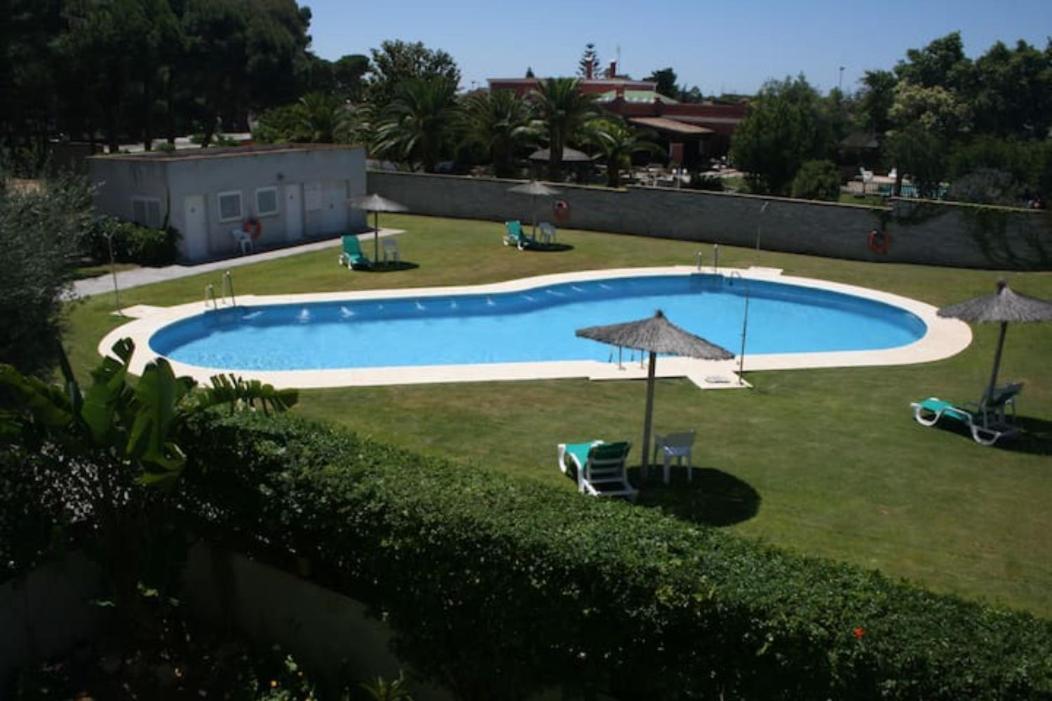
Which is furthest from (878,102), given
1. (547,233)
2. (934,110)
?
(547,233)

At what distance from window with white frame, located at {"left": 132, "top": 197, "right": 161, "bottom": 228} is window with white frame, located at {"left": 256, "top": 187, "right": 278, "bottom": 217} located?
3.28 metres

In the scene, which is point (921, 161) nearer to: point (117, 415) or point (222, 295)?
point (222, 295)

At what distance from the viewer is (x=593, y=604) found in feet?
20.6

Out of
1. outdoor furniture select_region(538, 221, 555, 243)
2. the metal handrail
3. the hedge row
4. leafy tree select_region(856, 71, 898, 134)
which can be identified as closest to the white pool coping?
the metal handrail

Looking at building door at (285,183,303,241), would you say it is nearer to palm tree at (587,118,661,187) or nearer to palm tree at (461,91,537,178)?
palm tree at (461,91,537,178)

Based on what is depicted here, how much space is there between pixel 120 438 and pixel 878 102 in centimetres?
7669

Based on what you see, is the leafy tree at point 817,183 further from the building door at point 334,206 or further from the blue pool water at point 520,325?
the building door at point 334,206

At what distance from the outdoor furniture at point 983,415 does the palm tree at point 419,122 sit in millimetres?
26701

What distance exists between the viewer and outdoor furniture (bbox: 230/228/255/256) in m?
27.4

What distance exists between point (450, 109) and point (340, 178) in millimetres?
8237

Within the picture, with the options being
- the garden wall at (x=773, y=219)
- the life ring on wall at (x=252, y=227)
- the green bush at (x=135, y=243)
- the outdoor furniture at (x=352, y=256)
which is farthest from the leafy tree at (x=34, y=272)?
the garden wall at (x=773, y=219)

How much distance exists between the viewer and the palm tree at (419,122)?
1438 inches

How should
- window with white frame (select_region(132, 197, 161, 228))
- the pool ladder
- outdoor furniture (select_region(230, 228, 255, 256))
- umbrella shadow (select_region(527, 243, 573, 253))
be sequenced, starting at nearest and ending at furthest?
the pool ladder → window with white frame (select_region(132, 197, 161, 228)) → outdoor furniture (select_region(230, 228, 255, 256)) → umbrella shadow (select_region(527, 243, 573, 253))

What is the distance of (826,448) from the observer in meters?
12.9
